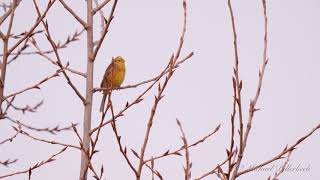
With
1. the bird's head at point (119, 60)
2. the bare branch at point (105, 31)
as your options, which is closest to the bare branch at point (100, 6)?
the bare branch at point (105, 31)

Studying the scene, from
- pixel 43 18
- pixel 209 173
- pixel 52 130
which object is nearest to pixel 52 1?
pixel 43 18

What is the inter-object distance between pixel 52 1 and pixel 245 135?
5.54 ft

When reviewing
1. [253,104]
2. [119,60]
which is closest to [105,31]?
[253,104]

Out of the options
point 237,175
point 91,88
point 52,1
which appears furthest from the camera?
point 52,1

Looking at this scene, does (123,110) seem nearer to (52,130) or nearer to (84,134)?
(84,134)

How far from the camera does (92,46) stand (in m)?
2.88

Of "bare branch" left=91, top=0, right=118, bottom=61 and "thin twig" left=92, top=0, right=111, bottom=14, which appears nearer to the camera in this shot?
"bare branch" left=91, top=0, right=118, bottom=61

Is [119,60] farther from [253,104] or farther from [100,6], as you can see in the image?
[253,104]

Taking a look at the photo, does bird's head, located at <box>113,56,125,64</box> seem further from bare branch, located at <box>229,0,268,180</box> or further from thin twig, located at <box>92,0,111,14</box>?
bare branch, located at <box>229,0,268,180</box>

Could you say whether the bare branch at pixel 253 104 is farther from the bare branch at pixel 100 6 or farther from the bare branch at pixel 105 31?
the bare branch at pixel 100 6

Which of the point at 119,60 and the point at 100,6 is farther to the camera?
→ the point at 119,60

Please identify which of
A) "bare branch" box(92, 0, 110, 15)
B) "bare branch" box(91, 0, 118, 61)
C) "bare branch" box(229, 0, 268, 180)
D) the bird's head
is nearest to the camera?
"bare branch" box(229, 0, 268, 180)

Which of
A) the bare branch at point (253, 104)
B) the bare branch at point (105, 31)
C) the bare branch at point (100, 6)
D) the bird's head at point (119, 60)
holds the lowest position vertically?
the bare branch at point (253, 104)

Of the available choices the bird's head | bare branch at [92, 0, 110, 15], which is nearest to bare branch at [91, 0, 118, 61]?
bare branch at [92, 0, 110, 15]
